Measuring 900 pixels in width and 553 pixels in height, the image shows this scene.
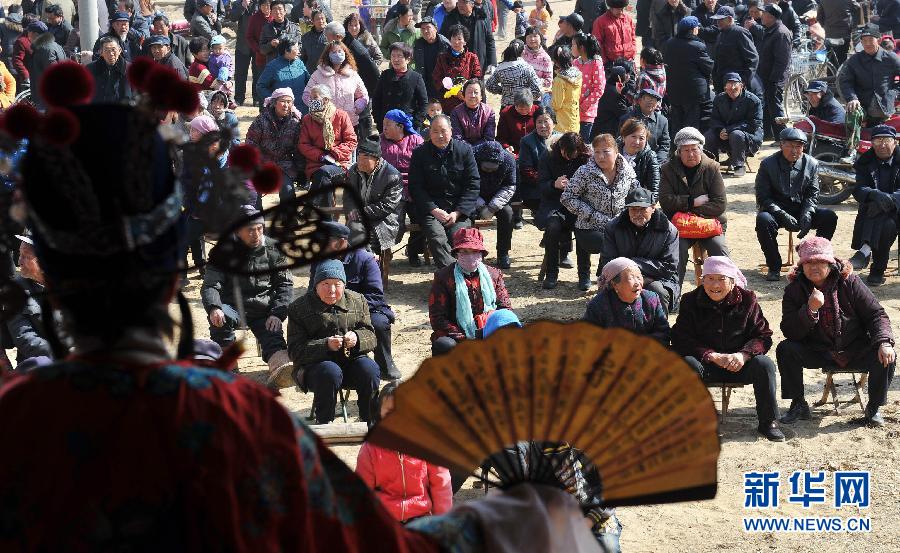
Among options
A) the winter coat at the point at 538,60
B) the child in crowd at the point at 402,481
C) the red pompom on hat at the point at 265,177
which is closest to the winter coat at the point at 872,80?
the winter coat at the point at 538,60

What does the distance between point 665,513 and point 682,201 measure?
14.7 feet

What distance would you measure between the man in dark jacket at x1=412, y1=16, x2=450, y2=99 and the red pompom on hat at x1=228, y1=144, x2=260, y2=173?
46.9 feet

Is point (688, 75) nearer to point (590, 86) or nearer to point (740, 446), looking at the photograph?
point (590, 86)

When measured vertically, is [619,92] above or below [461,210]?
above

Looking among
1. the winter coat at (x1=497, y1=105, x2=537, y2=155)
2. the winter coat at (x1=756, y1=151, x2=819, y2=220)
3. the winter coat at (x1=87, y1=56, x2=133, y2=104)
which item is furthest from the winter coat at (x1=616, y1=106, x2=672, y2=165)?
the winter coat at (x1=87, y1=56, x2=133, y2=104)

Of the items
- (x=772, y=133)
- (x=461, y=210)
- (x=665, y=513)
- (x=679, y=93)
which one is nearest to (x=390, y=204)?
(x=461, y=210)

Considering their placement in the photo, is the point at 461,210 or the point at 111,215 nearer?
the point at 111,215

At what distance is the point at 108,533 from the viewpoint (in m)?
2.13

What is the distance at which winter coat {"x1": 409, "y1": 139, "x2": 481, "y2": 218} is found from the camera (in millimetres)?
11938

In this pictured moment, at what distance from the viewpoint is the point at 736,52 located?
17234 millimetres

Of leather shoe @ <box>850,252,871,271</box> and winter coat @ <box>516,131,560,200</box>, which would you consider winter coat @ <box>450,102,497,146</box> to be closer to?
winter coat @ <box>516,131,560,200</box>

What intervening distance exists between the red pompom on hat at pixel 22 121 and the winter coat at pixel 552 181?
9844mm

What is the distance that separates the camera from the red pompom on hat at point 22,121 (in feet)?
7.38

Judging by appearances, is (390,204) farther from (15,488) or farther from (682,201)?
(15,488)
